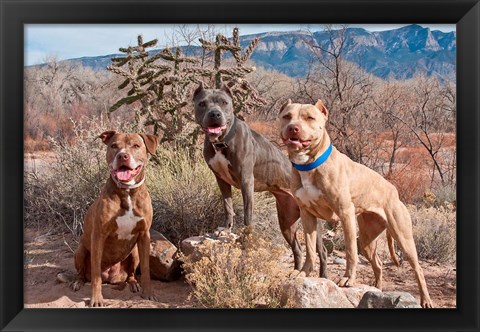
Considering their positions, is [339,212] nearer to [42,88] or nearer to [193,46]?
[193,46]

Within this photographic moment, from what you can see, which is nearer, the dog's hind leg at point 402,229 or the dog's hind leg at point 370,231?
the dog's hind leg at point 402,229

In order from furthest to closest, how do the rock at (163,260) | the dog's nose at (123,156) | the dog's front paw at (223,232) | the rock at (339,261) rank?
the rock at (339,261)
the rock at (163,260)
the dog's front paw at (223,232)
the dog's nose at (123,156)

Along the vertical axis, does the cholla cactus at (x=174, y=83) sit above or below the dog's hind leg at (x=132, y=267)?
above

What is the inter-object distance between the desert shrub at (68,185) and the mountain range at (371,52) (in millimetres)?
1551

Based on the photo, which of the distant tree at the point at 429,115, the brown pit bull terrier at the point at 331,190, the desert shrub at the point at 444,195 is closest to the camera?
the brown pit bull terrier at the point at 331,190

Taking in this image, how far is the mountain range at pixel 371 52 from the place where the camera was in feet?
28.2

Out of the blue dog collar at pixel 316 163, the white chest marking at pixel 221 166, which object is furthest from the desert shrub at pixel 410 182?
the blue dog collar at pixel 316 163

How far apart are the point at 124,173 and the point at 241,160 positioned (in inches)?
41.3

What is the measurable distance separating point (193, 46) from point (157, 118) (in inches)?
94.0

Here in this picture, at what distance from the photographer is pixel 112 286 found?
18.1ft

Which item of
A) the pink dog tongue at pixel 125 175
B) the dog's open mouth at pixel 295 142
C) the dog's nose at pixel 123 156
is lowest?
the pink dog tongue at pixel 125 175
